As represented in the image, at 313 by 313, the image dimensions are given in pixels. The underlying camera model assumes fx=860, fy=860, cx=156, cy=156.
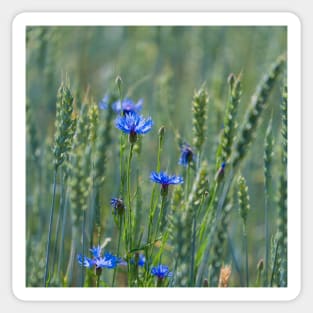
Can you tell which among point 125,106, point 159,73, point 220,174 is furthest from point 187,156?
point 159,73

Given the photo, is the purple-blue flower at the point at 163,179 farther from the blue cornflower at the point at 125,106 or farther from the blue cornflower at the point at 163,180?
the blue cornflower at the point at 125,106

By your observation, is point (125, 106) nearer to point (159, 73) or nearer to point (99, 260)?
point (99, 260)

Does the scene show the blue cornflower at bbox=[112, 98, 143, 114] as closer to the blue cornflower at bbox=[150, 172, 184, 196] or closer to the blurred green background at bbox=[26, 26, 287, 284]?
the blurred green background at bbox=[26, 26, 287, 284]
